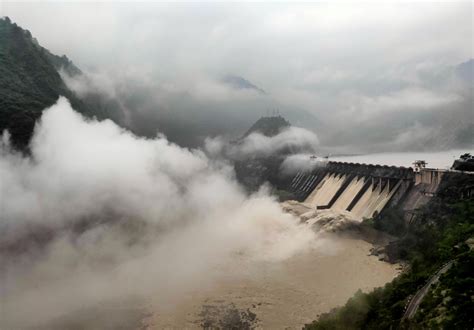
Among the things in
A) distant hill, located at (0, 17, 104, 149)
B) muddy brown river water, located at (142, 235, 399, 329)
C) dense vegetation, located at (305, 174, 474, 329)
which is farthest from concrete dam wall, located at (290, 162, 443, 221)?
distant hill, located at (0, 17, 104, 149)

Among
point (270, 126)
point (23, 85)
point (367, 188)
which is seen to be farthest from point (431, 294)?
point (270, 126)

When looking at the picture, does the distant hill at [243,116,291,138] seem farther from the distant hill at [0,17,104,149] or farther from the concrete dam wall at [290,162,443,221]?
the distant hill at [0,17,104,149]

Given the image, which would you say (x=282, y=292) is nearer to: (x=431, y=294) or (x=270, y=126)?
(x=431, y=294)

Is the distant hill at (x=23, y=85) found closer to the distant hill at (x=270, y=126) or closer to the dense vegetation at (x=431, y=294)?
the dense vegetation at (x=431, y=294)

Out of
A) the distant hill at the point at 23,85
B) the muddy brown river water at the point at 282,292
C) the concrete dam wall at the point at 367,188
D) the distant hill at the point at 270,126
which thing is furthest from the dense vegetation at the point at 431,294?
the distant hill at the point at 270,126

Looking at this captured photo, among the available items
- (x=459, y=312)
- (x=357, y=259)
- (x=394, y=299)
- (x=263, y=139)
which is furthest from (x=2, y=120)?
(x=263, y=139)
